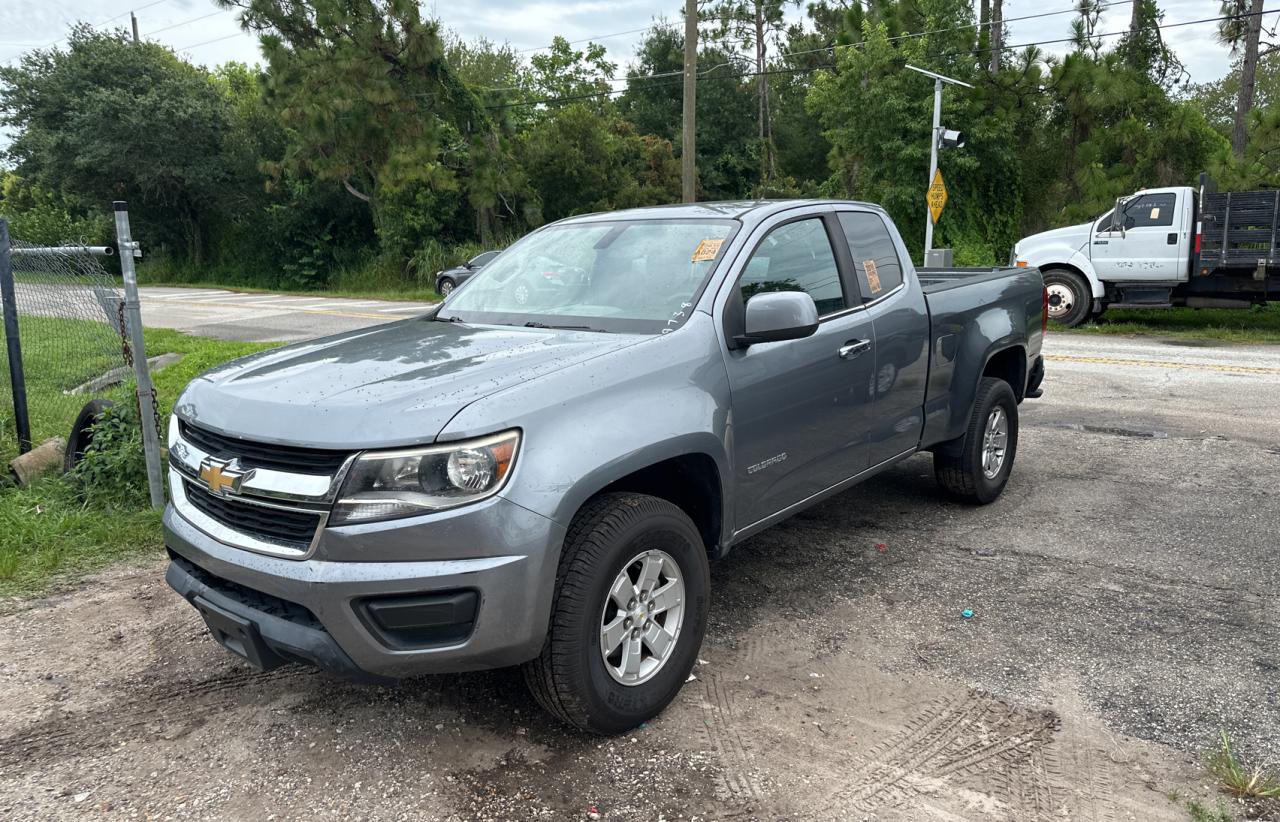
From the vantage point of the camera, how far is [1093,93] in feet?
75.5

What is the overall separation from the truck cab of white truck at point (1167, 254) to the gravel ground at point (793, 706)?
36.9 feet

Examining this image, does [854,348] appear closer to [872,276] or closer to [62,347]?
[872,276]

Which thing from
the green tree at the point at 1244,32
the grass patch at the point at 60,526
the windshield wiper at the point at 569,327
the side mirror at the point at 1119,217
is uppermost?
the green tree at the point at 1244,32

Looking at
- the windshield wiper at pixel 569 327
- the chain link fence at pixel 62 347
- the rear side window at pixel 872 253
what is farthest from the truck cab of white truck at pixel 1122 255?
the windshield wiper at pixel 569 327

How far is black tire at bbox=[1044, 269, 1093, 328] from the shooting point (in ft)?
52.4

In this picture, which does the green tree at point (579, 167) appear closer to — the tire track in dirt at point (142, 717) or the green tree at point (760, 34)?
the green tree at point (760, 34)

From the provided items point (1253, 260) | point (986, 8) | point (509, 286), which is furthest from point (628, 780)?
point (986, 8)

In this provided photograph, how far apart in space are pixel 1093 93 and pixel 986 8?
8.16 metres

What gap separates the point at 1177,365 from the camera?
11336 millimetres

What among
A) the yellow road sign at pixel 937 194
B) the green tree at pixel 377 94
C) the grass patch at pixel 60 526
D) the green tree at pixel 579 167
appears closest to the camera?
the grass patch at pixel 60 526

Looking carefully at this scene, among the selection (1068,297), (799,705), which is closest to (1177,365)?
(1068,297)

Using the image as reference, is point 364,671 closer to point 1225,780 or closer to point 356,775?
point 356,775

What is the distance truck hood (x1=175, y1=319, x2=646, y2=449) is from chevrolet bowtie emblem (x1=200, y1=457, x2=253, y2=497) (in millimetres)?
107

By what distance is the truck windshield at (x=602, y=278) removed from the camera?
3771mm
